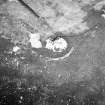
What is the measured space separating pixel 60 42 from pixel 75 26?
0.35 metres

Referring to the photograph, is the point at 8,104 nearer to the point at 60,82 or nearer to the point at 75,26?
the point at 60,82

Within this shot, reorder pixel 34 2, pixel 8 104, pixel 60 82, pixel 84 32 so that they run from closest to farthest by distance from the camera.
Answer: pixel 8 104, pixel 60 82, pixel 84 32, pixel 34 2

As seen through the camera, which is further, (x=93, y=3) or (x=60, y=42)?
(x=93, y=3)

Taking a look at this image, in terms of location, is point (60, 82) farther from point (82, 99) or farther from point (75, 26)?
point (75, 26)

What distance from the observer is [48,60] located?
256 cm

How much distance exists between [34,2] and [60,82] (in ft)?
4.24

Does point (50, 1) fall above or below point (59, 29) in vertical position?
above

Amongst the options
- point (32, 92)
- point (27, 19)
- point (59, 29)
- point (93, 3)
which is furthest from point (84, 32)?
A: point (32, 92)

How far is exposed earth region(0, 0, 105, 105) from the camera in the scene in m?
2.26

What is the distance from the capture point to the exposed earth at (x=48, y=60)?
7.42 ft

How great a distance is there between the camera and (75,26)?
9.31 ft

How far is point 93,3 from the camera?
3.04 m

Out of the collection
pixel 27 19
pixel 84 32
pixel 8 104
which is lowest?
pixel 8 104

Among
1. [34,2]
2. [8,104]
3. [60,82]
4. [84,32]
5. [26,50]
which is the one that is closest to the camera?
[8,104]
